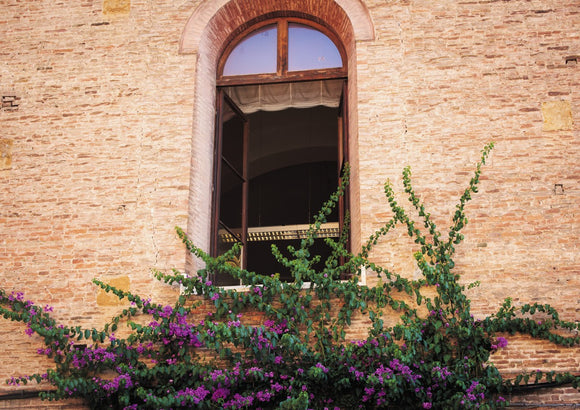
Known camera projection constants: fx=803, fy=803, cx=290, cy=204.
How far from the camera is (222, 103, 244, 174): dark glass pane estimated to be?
895 cm

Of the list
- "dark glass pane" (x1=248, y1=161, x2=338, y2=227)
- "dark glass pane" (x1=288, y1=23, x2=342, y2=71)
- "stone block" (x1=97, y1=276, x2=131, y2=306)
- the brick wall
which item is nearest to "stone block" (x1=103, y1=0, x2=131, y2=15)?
the brick wall

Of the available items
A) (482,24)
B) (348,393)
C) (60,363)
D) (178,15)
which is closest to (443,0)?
(482,24)

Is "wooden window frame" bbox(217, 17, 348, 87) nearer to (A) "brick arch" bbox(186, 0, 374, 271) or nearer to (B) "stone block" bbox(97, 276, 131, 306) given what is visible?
(A) "brick arch" bbox(186, 0, 374, 271)

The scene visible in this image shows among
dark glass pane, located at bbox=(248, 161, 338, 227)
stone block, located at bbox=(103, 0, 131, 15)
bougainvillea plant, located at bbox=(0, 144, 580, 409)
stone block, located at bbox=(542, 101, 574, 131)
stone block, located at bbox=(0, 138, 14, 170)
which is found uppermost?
Result: stone block, located at bbox=(103, 0, 131, 15)

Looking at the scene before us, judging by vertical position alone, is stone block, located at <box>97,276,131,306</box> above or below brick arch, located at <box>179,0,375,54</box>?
below

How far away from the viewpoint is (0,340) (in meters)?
7.64

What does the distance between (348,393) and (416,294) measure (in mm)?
1075

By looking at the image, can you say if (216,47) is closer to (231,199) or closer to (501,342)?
(231,199)

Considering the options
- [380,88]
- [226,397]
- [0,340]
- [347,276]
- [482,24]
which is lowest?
[226,397]

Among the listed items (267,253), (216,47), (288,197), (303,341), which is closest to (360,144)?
(303,341)

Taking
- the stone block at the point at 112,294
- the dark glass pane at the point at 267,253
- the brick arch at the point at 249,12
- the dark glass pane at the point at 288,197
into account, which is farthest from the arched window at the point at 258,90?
the dark glass pane at the point at 267,253

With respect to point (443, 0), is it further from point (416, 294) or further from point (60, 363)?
point (60, 363)

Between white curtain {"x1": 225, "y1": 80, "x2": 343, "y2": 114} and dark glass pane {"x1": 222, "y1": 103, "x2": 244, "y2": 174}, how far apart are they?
19 centimetres

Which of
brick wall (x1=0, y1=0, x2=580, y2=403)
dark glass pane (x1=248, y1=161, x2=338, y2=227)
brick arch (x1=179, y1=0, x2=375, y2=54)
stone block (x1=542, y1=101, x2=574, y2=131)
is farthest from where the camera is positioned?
dark glass pane (x1=248, y1=161, x2=338, y2=227)
